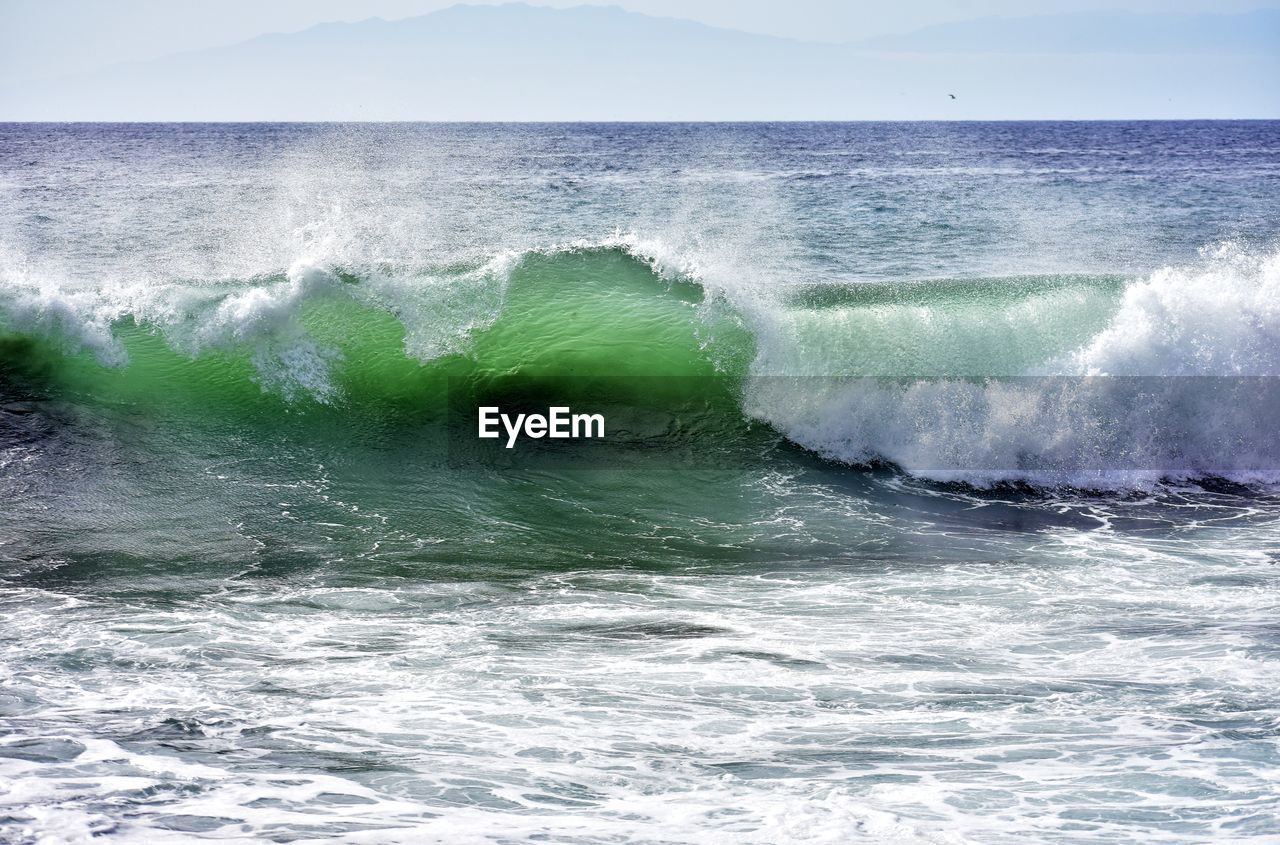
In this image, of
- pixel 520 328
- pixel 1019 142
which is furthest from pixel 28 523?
pixel 1019 142

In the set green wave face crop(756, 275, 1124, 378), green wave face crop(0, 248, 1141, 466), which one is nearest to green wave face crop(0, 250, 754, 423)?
green wave face crop(0, 248, 1141, 466)

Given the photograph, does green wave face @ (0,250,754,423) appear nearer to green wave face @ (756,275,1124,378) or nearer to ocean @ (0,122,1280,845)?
ocean @ (0,122,1280,845)

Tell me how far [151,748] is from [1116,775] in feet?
12.9

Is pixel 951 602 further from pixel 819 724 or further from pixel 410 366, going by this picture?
pixel 410 366

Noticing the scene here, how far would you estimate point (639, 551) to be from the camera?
7207 millimetres

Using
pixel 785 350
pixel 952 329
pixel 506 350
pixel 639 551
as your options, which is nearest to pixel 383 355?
pixel 506 350

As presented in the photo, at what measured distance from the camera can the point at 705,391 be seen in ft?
33.6

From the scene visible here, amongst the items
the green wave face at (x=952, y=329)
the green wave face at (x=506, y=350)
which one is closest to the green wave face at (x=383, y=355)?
the green wave face at (x=506, y=350)

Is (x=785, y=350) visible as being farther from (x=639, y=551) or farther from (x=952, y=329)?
(x=639, y=551)

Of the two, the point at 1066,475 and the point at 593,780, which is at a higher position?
the point at 1066,475

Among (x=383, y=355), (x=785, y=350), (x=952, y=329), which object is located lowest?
(x=383, y=355)

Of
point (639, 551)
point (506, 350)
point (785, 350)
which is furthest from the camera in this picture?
point (506, 350)

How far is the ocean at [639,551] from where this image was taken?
13.6ft

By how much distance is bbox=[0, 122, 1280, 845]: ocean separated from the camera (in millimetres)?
4133
